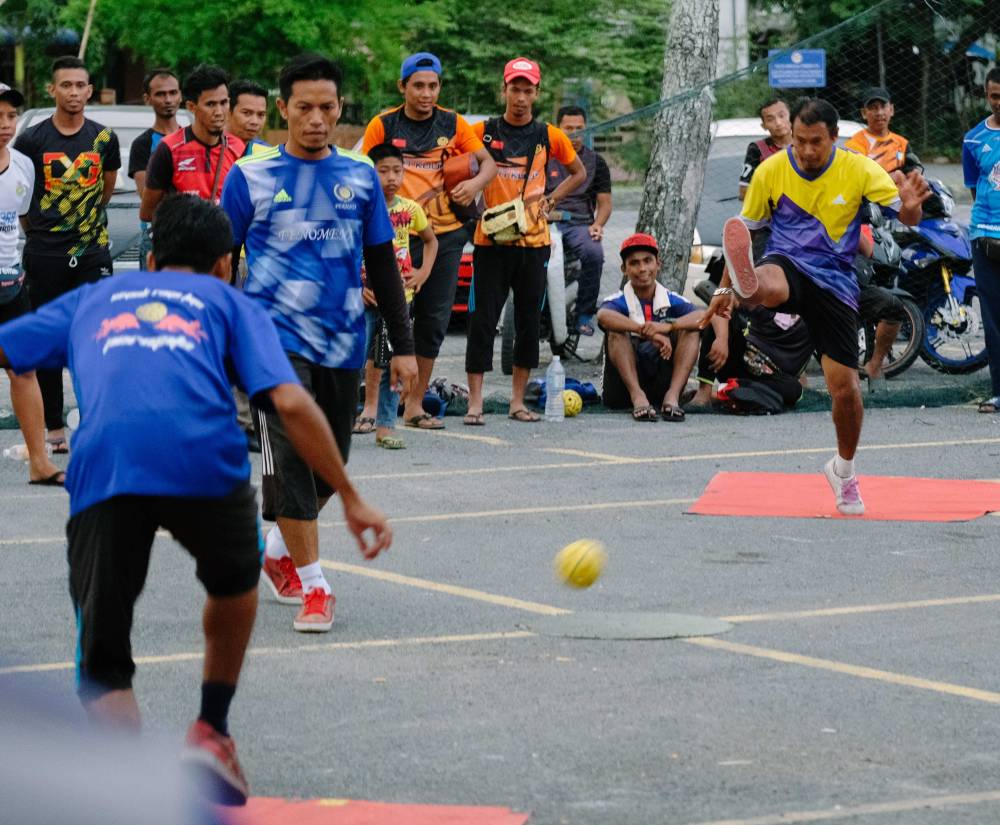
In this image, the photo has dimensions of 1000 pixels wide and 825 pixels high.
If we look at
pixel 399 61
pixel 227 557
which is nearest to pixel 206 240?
pixel 227 557

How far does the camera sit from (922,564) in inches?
347

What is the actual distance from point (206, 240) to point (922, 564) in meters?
4.47

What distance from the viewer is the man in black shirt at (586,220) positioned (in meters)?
16.1

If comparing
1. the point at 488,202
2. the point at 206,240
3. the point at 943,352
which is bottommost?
the point at 943,352

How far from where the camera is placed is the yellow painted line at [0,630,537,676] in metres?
7.11

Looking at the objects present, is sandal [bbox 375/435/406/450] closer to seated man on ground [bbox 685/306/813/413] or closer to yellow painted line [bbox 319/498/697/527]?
yellow painted line [bbox 319/498/697/527]

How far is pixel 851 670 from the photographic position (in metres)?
6.95

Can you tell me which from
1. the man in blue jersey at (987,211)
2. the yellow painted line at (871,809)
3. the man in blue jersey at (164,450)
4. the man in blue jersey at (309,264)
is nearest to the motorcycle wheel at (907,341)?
the man in blue jersey at (987,211)

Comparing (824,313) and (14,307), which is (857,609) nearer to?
(824,313)

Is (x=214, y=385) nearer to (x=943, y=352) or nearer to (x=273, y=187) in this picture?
(x=273, y=187)

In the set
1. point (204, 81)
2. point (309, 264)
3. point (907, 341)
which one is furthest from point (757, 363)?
point (309, 264)

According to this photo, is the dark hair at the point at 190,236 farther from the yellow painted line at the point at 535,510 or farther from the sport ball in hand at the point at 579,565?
the yellow painted line at the point at 535,510

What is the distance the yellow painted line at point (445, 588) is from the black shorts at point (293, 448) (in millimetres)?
809

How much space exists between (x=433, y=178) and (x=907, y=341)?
4.61 meters
